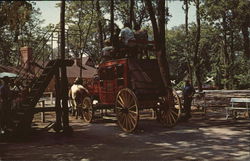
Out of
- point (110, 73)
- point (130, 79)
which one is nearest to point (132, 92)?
point (130, 79)

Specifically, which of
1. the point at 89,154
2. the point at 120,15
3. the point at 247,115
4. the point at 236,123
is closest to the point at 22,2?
the point at 89,154

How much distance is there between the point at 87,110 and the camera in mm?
14180

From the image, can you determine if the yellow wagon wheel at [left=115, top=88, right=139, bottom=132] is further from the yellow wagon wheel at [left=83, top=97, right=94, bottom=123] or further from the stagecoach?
the yellow wagon wheel at [left=83, top=97, right=94, bottom=123]

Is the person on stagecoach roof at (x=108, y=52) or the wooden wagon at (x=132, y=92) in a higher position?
the person on stagecoach roof at (x=108, y=52)

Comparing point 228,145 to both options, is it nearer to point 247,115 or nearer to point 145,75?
point 145,75

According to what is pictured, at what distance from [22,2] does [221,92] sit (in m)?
17.6

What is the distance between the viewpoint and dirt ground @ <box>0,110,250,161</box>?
7.68 m

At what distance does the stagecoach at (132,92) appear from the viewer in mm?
11312

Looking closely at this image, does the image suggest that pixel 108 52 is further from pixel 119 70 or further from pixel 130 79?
pixel 130 79

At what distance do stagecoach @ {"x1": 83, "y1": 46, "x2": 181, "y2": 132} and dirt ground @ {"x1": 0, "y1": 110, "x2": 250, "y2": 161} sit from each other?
1.92 ft

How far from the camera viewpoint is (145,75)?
1202 cm

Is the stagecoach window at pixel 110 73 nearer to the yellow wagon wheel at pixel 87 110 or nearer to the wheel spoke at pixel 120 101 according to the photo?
the wheel spoke at pixel 120 101

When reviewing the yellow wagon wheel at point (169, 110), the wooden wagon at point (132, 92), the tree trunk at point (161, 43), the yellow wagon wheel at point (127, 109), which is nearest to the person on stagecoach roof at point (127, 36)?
the wooden wagon at point (132, 92)

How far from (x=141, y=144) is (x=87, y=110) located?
5.56 m
